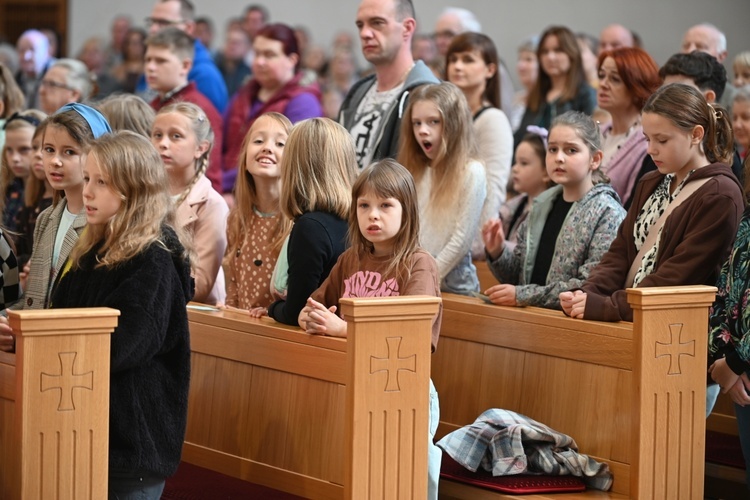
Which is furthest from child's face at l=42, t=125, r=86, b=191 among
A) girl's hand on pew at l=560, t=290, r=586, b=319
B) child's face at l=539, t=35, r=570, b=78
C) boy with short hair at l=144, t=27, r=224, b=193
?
child's face at l=539, t=35, r=570, b=78

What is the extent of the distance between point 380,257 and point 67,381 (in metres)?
1.14

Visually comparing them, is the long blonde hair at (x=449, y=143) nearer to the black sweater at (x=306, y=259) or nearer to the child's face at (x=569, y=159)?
the child's face at (x=569, y=159)

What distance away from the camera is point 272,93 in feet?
21.5

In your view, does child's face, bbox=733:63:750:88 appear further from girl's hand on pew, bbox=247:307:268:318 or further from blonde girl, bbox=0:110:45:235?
blonde girl, bbox=0:110:45:235

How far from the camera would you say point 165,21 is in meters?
7.46

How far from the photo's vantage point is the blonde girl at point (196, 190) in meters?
4.54

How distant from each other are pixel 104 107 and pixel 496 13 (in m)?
7.07

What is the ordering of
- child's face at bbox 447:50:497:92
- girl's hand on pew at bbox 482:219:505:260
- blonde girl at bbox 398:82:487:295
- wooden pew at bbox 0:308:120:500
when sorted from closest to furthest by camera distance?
wooden pew at bbox 0:308:120:500
girl's hand on pew at bbox 482:219:505:260
blonde girl at bbox 398:82:487:295
child's face at bbox 447:50:497:92

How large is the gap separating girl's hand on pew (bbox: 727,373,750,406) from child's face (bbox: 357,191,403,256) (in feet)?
4.00

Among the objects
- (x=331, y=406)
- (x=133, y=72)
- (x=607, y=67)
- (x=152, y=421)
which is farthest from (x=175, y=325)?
(x=133, y=72)

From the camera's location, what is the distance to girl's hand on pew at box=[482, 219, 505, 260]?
445 cm

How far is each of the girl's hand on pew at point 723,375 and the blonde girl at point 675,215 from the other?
11.1 inches

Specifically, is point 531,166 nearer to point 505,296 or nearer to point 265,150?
point 505,296

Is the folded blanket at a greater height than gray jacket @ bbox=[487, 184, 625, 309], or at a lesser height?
lesser
